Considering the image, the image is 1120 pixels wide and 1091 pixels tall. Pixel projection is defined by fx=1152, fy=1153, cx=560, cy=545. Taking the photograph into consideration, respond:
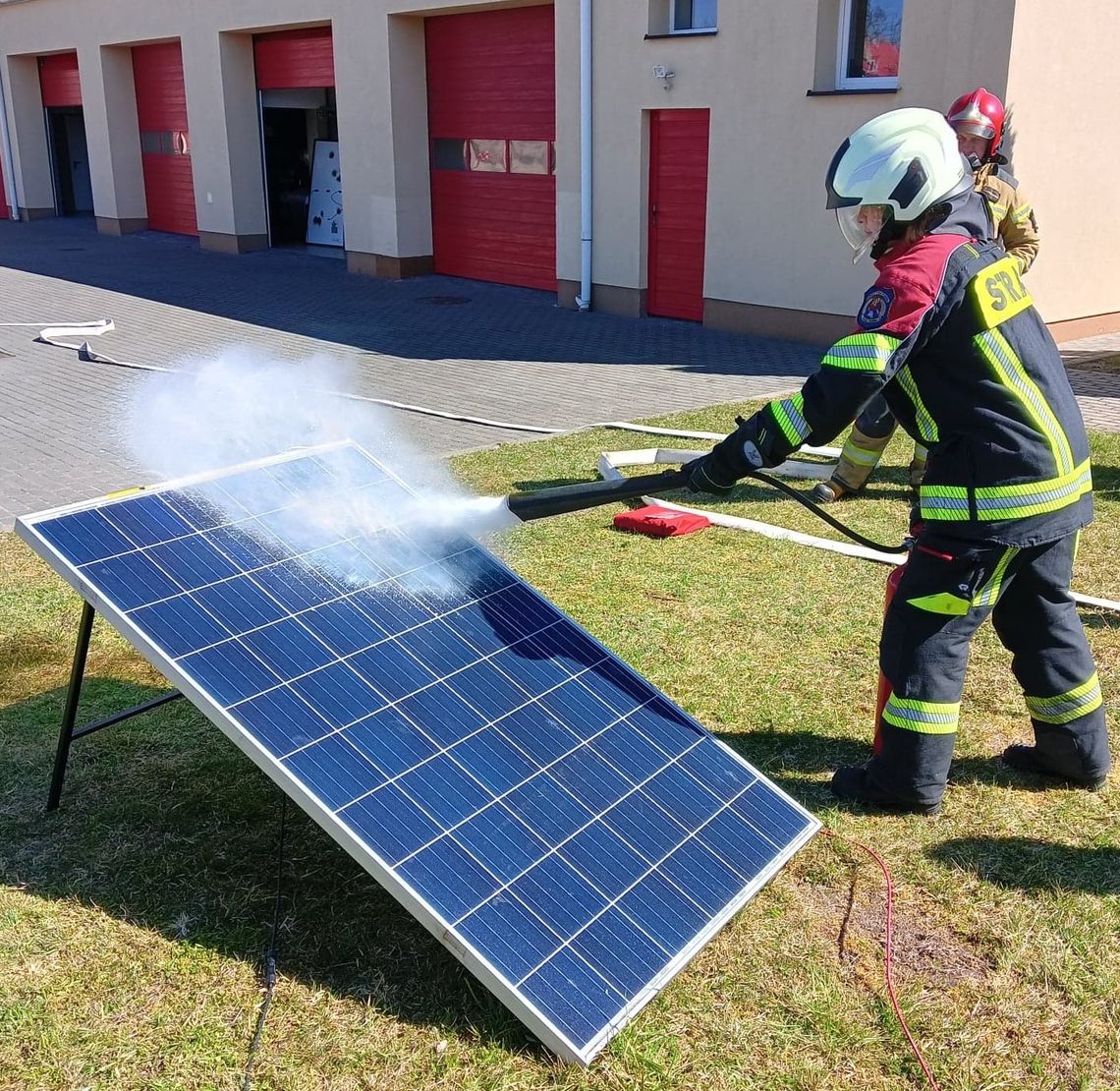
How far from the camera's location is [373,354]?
40.9 ft

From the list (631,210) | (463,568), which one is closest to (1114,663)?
(463,568)

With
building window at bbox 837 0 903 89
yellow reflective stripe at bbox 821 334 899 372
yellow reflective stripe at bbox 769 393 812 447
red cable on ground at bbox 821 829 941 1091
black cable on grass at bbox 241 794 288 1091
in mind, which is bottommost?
red cable on ground at bbox 821 829 941 1091

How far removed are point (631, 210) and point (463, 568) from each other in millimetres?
11312

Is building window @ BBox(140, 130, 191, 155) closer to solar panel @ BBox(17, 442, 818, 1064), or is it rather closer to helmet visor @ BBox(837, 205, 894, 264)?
solar panel @ BBox(17, 442, 818, 1064)

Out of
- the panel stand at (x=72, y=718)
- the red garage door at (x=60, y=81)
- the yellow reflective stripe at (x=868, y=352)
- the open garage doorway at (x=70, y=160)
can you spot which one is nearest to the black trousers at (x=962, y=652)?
the yellow reflective stripe at (x=868, y=352)

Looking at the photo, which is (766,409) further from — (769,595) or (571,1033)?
(769,595)

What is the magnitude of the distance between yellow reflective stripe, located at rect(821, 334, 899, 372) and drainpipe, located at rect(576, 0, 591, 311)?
12011 millimetres

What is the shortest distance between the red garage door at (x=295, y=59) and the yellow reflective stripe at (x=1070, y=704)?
697 inches

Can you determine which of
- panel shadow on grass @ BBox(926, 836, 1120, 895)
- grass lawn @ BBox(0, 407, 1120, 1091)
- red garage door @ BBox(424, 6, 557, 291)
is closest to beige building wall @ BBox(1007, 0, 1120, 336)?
red garage door @ BBox(424, 6, 557, 291)

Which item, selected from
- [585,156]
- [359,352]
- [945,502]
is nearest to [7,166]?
[585,156]

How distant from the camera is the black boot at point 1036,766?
3939 mm

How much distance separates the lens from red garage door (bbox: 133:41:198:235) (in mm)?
23141

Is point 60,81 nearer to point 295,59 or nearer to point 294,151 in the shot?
point 294,151

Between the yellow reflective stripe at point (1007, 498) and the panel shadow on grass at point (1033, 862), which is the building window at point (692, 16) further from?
the panel shadow on grass at point (1033, 862)
